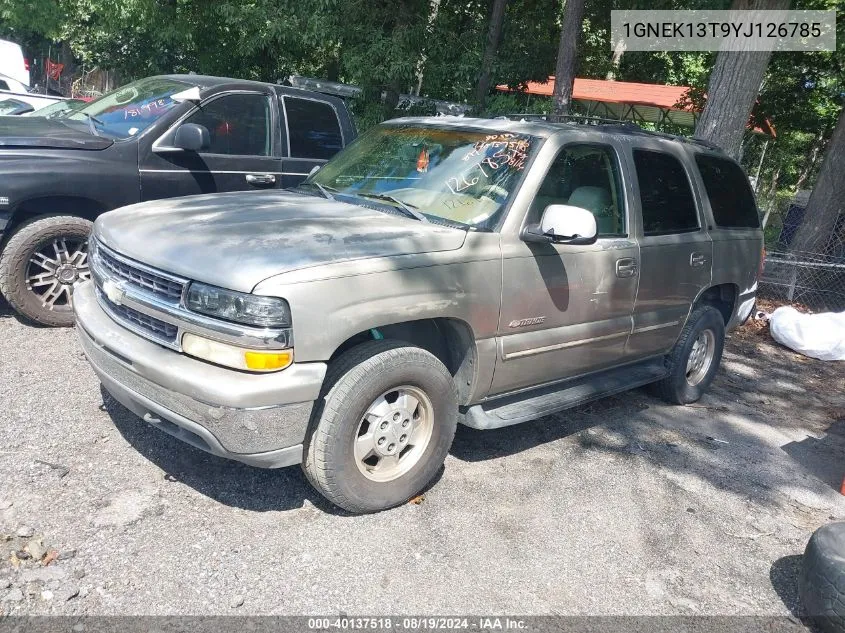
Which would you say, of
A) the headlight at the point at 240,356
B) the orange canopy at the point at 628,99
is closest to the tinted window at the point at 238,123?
the headlight at the point at 240,356

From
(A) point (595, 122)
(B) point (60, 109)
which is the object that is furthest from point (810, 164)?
(B) point (60, 109)

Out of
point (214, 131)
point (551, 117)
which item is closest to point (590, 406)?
point (551, 117)

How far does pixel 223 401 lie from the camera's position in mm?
2947

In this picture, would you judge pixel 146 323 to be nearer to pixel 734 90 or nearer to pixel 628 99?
pixel 734 90

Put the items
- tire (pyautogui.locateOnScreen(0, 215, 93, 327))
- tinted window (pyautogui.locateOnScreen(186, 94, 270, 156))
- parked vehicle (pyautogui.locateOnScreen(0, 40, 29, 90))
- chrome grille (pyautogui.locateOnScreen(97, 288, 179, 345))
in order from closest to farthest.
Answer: chrome grille (pyautogui.locateOnScreen(97, 288, 179, 345)), tire (pyautogui.locateOnScreen(0, 215, 93, 327)), tinted window (pyautogui.locateOnScreen(186, 94, 270, 156)), parked vehicle (pyautogui.locateOnScreen(0, 40, 29, 90))

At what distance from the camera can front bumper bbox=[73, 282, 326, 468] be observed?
2.97 m

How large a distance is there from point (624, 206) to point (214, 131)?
345cm

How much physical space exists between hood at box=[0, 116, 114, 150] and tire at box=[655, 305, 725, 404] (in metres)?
4.51

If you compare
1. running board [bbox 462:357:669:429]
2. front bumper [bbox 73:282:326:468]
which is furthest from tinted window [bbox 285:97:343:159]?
front bumper [bbox 73:282:326:468]

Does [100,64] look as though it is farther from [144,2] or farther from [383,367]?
[383,367]

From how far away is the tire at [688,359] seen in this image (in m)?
5.33

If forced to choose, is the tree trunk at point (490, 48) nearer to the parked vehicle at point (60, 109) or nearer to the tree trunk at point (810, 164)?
the parked vehicle at point (60, 109)

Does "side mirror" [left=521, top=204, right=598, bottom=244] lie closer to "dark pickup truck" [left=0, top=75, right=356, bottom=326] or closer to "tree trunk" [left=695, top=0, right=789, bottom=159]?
"dark pickup truck" [left=0, top=75, right=356, bottom=326]

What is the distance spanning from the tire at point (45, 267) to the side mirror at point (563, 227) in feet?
11.1
